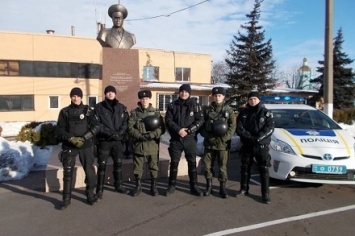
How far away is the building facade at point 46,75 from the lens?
22000mm

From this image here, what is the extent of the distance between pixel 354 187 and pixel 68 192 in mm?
5059

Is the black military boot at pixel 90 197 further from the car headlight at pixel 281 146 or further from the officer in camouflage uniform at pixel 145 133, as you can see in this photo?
the car headlight at pixel 281 146

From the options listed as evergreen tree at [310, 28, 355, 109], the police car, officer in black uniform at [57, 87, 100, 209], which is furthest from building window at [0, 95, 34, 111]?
evergreen tree at [310, 28, 355, 109]

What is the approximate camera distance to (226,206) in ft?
15.2

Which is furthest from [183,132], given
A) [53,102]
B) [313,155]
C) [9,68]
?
[9,68]

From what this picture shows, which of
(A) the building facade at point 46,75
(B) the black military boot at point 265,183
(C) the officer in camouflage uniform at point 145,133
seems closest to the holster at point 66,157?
(C) the officer in camouflage uniform at point 145,133

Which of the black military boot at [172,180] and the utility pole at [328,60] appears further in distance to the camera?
the utility pole at [328,60]

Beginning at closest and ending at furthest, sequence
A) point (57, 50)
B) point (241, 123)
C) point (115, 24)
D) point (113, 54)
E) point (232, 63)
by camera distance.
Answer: point (241, 123)
point (113, 54)
point (115, 24)
point (232, 63)
point (57, 50)

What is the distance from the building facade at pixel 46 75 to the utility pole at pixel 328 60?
1511 centimetres

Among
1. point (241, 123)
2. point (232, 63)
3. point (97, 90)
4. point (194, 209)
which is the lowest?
point (194, 209)

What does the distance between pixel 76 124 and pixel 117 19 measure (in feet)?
18.0

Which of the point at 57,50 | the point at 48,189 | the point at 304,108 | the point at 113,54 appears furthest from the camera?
the point at 57,50

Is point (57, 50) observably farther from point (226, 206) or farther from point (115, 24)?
point (226, 206)

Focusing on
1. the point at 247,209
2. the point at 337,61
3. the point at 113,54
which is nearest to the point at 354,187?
the point at 247,209
